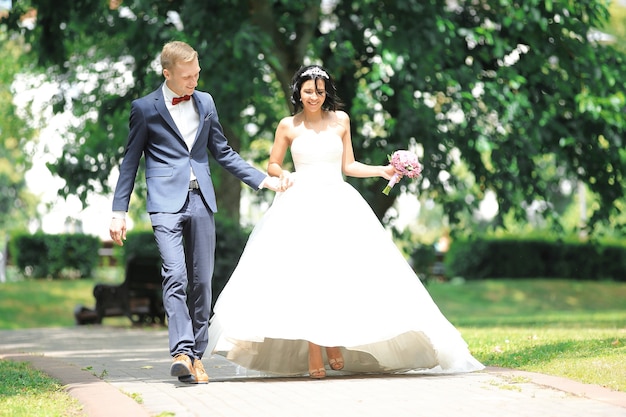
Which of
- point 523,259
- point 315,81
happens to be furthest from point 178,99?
point 523,259

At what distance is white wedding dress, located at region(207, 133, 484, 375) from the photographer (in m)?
7.50

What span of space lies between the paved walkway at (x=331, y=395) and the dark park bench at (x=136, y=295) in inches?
367

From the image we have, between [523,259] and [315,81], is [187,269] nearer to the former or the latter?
[315,81]

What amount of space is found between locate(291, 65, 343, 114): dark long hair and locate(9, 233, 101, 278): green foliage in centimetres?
2222

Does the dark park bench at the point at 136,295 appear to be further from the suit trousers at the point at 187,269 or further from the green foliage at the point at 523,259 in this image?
the green foliage at the point at 523,259

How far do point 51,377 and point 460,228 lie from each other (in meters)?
11.2

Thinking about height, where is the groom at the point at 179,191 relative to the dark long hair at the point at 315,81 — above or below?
below

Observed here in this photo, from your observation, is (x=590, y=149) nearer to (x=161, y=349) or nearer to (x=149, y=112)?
(x=161, y=349)

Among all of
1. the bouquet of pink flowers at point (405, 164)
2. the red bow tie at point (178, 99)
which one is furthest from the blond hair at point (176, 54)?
the bouquet of pink flowers at point (405, 164)

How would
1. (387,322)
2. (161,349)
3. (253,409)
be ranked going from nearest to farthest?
(253,409), (387,322), (161,349)

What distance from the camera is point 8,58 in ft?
95.9

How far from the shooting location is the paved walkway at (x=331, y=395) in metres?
6.01

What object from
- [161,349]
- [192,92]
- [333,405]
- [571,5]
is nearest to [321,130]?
[192,92]

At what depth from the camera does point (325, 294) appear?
757 cm
